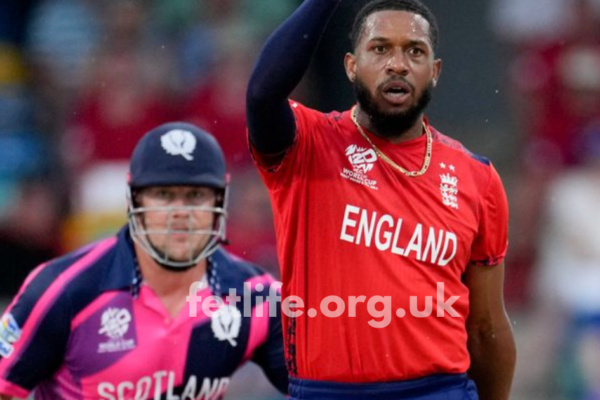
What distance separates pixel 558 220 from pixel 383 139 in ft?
14.1

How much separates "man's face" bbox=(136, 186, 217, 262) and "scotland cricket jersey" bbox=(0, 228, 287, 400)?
0.16 m

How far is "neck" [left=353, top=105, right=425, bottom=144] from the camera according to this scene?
14.5 ft

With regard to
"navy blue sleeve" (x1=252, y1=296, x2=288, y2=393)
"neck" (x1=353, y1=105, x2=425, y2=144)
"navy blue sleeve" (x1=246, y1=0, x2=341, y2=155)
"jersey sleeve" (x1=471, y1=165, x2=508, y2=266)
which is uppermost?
"navy blue sleeve" (x1=246, y1=0, x2=341, y2=155)

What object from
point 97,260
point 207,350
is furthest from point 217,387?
point 97,260

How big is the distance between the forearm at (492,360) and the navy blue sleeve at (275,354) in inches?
44.5

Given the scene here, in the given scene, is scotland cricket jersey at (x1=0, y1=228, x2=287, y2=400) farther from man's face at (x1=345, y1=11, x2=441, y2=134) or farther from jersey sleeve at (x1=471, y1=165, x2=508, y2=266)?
man's face at (x1=345, y1=11, x2=441, y2=134)

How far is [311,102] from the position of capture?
9.58m

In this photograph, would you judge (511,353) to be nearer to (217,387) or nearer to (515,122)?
(217,387)

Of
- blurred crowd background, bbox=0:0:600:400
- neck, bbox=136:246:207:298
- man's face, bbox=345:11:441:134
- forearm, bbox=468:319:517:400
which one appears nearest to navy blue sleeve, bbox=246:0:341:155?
man's face, bbox=345:11:441:134

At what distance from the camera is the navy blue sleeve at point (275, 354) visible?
18.9 ft

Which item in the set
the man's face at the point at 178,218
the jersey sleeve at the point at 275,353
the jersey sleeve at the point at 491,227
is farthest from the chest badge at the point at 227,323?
the jersey sleeve at the point at 491,227

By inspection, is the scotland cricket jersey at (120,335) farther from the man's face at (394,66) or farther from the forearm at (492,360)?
the man's face at (394,66)

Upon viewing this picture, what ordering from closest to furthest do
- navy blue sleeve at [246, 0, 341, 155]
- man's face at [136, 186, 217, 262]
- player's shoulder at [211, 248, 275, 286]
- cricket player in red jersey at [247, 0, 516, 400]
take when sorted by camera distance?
navy blue sleeve at [246, 0, 341, 155]
cricket player in red jersey at [247, 0, 516, 400]
man's face at [136, 186, 217, 262]
player's shoulder at [211, 248, 275, 286]

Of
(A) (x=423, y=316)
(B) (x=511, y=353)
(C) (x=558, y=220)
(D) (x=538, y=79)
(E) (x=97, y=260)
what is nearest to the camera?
(A) (x=423, y=316)
